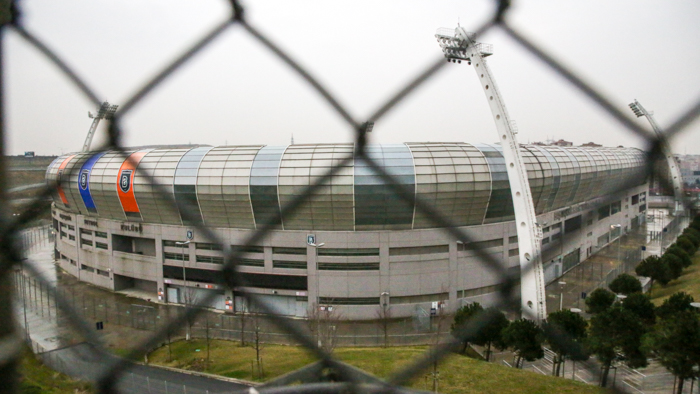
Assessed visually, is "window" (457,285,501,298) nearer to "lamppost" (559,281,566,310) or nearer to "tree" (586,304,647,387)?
"lamppost" (559,281,566,310)

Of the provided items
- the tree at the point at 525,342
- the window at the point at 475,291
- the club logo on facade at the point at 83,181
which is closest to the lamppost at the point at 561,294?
the window at the point at 475,291

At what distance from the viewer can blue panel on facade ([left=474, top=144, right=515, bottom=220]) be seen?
7.17m

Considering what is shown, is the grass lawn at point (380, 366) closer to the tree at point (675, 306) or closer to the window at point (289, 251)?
the window at point (289, 251)

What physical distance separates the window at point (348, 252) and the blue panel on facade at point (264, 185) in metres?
1.08

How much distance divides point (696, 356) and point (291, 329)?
3.63 meters

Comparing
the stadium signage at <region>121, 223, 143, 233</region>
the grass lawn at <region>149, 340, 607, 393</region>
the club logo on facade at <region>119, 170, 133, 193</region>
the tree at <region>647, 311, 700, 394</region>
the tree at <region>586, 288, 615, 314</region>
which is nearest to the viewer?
the tree at <region>647, 311, 700, 394</region>

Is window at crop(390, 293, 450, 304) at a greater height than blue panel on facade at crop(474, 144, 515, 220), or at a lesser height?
lesser

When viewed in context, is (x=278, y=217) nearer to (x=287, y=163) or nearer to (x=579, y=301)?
(x=287, y=163)

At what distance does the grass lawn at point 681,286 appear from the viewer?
7.06m

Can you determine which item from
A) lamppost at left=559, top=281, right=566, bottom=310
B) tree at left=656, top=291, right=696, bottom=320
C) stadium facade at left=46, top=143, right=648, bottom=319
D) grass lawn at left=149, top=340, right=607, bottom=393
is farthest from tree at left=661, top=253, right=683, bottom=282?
grass lawn at left=149, top=340, right=607, bottom=393

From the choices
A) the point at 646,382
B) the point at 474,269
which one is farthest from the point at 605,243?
the point at 646,382

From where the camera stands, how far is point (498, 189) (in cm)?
720

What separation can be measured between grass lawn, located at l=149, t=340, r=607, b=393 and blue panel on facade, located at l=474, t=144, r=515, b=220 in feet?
9.48

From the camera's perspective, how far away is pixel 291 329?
0.49 metres
